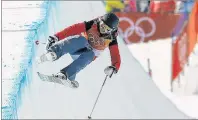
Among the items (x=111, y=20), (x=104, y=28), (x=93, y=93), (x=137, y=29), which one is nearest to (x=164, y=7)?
(x=137, y=29)

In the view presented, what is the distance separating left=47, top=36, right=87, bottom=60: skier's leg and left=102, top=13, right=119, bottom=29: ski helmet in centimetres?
40

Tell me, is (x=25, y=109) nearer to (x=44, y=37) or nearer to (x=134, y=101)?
(x=44, y=37)

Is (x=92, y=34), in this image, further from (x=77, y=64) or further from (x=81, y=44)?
(x=77, y=64)

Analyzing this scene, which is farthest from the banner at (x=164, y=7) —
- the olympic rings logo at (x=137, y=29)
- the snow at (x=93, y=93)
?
the snow at (x=93, y=93)

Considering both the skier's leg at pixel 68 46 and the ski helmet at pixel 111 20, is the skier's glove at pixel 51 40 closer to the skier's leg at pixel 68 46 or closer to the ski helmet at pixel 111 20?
the skier's leg at pixel 68 46

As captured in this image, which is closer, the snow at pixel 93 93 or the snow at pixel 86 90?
the snow at pixel 86 90

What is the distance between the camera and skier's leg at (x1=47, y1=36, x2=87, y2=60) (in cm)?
602

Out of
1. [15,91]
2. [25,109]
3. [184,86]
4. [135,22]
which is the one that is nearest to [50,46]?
[15,91]

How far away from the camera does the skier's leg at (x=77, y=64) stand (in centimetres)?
610

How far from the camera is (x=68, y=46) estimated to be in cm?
610

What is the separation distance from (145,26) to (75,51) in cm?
1093

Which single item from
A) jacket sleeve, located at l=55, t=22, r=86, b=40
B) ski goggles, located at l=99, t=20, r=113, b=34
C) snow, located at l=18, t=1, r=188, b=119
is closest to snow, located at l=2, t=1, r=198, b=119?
snow, located at l=18, t=1, r=188, b=119

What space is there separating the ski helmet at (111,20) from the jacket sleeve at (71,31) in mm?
358

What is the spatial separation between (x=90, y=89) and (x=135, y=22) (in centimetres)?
737
